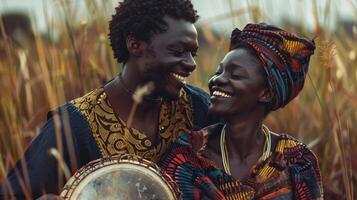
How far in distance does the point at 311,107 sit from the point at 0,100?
1.66 m

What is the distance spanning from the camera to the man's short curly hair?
423 centimetres

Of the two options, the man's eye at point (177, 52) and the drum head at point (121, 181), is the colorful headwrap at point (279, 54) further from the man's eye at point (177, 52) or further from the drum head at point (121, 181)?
the drum head at point (121, 181)

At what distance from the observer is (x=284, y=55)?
159 inches

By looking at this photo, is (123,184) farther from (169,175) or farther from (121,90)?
(121,90)

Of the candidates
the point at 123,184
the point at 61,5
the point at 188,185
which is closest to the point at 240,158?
the point at 188,185

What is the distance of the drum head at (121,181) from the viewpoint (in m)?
3.78

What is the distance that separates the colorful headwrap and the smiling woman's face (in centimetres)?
4

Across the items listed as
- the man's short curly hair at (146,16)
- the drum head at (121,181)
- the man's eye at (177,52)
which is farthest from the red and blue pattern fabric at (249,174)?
the man's short curly hair at (146,16)

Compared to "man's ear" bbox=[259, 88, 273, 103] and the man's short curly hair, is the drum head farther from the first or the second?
the man's short curly hair

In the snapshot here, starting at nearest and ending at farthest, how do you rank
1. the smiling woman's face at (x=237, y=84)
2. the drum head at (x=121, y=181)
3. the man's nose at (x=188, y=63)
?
the drum head at (x=121, y=181) < the smiling woman's face at (x=237, y=84) < the man's nose at (x=188, y=63)

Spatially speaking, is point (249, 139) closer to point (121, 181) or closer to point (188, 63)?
point (188, 63)

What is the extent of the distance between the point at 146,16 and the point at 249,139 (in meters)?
0.68

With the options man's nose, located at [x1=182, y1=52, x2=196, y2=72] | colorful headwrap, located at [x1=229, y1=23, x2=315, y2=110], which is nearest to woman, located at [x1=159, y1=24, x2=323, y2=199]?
colorful headwrap, located at [x1=229, y1=23, x2=315, y2=110]

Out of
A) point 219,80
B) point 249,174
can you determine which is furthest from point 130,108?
point 249,174
